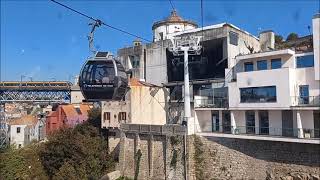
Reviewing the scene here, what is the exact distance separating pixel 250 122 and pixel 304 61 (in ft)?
18.2

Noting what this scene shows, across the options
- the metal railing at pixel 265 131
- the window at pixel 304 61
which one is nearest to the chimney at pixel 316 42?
the window at pixel 304 61

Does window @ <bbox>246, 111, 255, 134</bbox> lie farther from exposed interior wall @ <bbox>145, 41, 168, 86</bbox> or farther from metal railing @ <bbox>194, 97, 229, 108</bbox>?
exposed interior wall @ <bbox>145, 41, 168, 86</bbox>

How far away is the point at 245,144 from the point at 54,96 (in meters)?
51.4

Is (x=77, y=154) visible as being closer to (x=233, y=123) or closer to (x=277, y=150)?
(x=233, y=123)

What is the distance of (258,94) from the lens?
25625mm

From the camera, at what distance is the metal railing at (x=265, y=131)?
75.8 ft

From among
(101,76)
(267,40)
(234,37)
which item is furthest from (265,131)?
(101,76)

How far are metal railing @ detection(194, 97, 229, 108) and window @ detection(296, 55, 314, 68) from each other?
6.00m

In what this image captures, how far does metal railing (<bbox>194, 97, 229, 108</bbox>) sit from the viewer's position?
28619mm

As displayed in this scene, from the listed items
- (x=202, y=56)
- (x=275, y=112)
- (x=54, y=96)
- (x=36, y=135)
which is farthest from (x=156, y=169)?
(x=54, y=96)

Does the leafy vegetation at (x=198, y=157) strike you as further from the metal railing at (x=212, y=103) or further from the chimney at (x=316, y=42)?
the chimney at (x=316, y=42)

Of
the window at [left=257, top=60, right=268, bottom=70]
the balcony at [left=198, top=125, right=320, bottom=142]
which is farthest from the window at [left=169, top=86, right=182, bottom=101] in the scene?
the window at [left=257, top=60, right=268, bottom=70]

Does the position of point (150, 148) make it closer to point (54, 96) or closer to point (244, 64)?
point (244, 64)

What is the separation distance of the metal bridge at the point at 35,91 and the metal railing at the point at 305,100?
51357 mm
